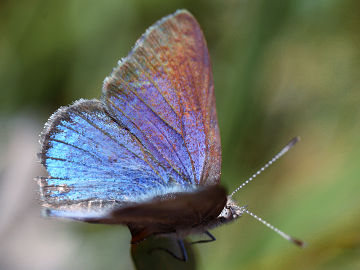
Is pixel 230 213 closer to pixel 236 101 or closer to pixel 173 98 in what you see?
pixel 173 98

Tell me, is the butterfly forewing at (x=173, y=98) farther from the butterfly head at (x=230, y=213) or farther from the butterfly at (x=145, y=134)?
the butterfly head at (x=230, y=213)

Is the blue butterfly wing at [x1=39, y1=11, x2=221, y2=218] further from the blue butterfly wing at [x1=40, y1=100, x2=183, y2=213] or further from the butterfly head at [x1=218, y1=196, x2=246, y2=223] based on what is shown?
the butterfly head at [x1=218, y1=196, x2=246, y2=223]

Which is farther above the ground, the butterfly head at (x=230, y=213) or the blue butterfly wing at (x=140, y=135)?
the blue butterfly wing at (x=140, y=135)

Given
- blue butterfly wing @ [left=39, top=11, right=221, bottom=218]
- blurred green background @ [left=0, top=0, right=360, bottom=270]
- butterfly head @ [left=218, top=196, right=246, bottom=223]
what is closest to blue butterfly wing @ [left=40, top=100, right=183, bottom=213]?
blue butterfly wing @ [left=39, top=11, right=221, bottom=218]

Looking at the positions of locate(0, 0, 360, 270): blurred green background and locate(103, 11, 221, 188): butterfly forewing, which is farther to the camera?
locate(0, 0, 360, 270): blurred green background

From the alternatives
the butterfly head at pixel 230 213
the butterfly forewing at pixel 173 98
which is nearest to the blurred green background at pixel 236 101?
the butterfly head at pixel 230 213
